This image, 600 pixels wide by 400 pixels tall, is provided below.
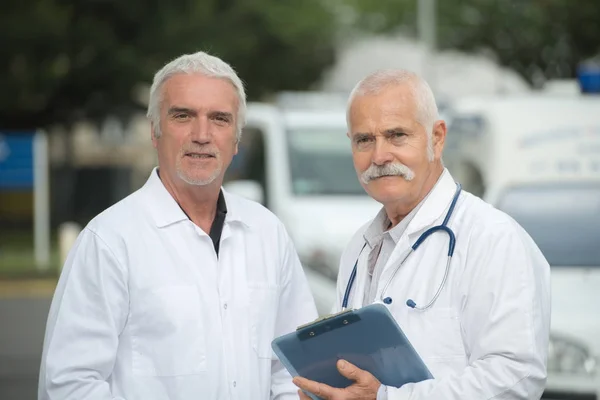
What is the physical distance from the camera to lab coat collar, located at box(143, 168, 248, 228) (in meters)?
3.71

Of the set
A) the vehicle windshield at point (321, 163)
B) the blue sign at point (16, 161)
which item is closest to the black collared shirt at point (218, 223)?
the vehicle windshield at point (321, 163)

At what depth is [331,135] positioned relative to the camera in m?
11.7

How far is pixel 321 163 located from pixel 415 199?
25.8 ft

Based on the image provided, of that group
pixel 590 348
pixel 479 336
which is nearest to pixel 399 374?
pixel 479 336

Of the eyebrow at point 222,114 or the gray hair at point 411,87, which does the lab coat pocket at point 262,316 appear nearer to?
the eyebrow at point 222,114

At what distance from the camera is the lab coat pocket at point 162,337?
3.57m

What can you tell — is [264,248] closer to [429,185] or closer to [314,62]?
[429,185]

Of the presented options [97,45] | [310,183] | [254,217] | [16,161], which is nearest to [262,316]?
[254,217]

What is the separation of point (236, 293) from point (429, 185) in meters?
0.65

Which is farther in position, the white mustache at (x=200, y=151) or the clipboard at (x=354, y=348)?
the white mustache at (x=200, y=151)

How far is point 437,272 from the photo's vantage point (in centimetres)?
341

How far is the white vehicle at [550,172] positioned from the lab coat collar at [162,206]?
11.6ft

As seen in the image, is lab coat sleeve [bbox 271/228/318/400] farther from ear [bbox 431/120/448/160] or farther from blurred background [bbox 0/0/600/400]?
blurred background [bbox 0/0/600/400]

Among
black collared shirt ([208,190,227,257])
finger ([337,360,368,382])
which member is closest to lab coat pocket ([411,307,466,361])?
finger ([337,360,368,382])
